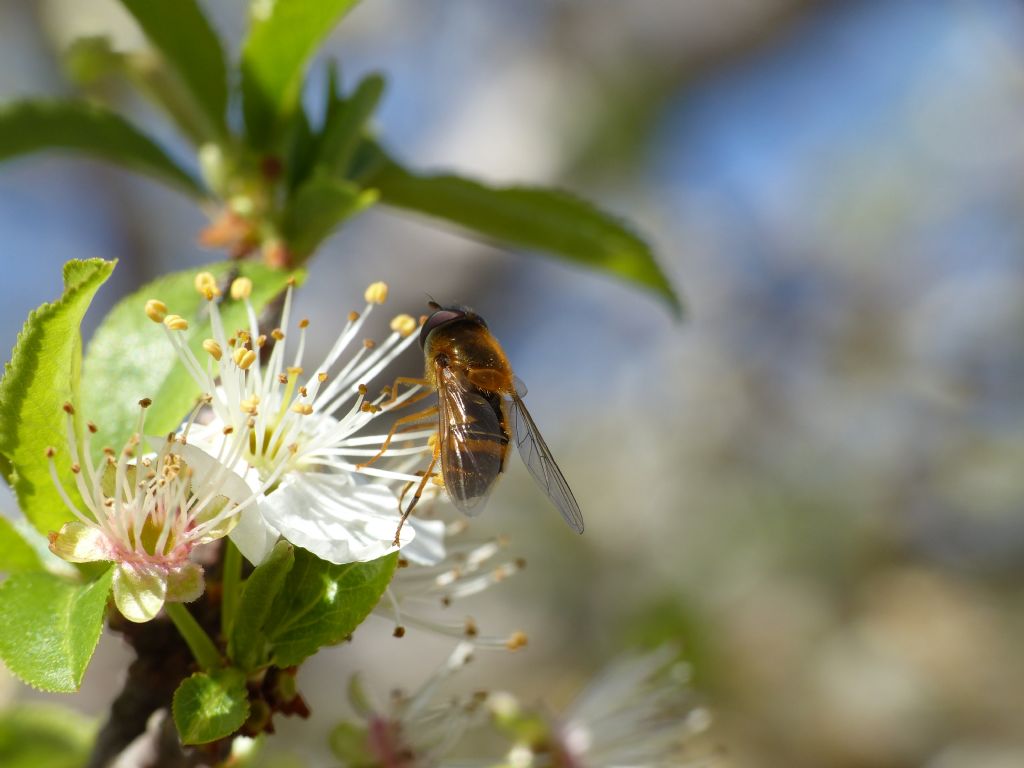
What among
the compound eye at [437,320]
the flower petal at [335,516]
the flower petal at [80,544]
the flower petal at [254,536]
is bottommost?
the flower petal at [80,544]

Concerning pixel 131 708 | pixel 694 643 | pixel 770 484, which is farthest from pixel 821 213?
pixel 131 708

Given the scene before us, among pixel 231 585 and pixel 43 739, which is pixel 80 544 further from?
pixel 43 739

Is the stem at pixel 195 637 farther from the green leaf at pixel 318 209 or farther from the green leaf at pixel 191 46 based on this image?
the green leaf at pixel 191 46

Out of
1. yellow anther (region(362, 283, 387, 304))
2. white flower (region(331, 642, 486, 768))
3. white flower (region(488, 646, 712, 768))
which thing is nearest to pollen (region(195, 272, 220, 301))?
yellow anther (region(362, 283, 387, 304))

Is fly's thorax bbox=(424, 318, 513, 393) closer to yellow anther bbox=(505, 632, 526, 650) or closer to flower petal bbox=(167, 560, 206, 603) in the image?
yellow anther bbox=(505, 632, 526, 650)

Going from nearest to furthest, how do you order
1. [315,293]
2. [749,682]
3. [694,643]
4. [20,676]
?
1. [20,676]
2. [694,643]
3. [749,682]
4. [315,293]

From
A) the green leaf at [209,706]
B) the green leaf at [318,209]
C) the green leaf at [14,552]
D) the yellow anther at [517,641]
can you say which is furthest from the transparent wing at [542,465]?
the green leaf at [14,552]

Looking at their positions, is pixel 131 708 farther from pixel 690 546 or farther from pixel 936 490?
pixel 936 490

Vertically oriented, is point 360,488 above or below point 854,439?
below
